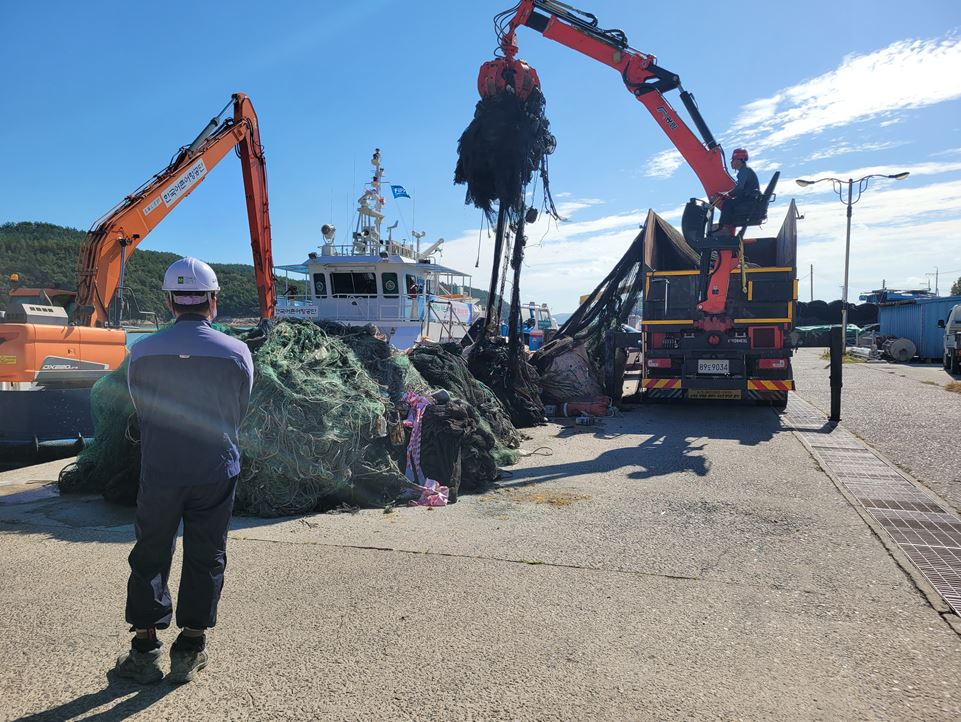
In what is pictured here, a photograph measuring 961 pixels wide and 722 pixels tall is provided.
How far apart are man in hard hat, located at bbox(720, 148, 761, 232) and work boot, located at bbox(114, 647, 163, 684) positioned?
1047 centimetres

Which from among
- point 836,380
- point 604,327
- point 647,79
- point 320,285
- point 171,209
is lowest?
point 836,380

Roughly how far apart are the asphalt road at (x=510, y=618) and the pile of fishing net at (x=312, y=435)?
299 millimetres

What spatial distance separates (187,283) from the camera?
288 centimetres

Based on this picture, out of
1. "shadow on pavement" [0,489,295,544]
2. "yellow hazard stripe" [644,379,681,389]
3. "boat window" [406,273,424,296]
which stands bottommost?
"shadow on pavement" [0,489,295,544]

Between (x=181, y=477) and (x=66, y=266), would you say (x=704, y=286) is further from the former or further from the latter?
(x=66, y=266)

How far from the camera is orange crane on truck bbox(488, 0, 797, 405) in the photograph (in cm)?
1045

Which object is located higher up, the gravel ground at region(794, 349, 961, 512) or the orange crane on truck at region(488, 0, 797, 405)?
the orange crane on truck at region(488, 0, 797, 405)

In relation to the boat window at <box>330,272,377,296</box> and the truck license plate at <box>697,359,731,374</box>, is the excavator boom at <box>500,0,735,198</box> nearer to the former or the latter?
the truck license plate at <box>697,359,731,374</box>

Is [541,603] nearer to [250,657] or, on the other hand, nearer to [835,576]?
[250,657]

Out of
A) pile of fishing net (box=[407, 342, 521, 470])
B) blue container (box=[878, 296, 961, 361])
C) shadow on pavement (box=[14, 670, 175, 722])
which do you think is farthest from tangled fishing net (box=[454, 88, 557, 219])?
blue container (box=[878, 296, 961, 361])

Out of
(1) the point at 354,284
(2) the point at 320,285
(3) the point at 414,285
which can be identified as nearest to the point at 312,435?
(3) the point at 414,285

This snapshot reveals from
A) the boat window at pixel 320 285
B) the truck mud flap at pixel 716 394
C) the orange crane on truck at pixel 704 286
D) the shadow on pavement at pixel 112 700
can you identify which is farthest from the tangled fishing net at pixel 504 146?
the boat window at pixel 320 285

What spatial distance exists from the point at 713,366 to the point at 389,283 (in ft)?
32.5

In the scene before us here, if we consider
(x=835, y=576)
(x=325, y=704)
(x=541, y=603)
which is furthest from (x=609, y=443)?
(x=325, y=704)
